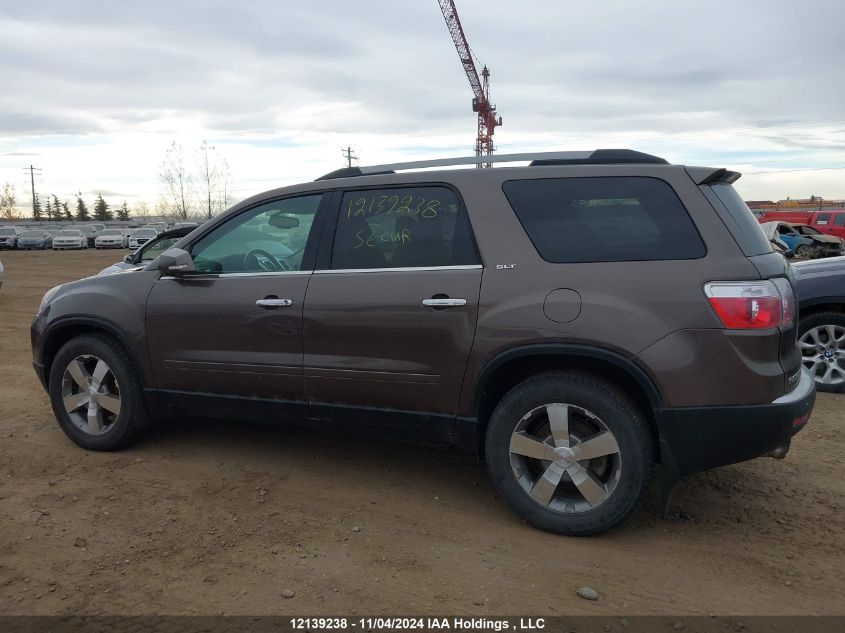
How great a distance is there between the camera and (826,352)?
5836 millimetres

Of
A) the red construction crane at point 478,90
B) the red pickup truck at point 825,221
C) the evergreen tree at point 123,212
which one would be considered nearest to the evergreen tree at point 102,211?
the evergreen tree at point 123,212

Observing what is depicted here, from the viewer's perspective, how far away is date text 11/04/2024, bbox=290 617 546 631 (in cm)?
260

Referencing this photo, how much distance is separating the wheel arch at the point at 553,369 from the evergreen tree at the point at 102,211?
107 metres

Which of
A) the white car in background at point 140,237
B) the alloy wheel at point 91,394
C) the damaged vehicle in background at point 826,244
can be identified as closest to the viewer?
the alloy wheel at point 91,394

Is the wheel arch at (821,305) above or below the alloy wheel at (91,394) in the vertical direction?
above

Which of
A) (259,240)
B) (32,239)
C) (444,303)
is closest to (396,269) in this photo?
(444,303)

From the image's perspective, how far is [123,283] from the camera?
4352mm

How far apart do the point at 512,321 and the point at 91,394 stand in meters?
2.94

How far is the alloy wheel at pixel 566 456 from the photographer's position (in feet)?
10.5

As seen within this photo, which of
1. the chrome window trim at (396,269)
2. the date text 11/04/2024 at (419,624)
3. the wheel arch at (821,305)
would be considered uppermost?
the chrome window trim at (396,269)

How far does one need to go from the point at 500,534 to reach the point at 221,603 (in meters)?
1.37

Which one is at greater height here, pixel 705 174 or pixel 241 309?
pixel 705 174

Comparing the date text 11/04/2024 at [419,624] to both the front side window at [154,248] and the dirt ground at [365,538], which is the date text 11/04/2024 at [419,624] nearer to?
the dirt ground at [365,538]

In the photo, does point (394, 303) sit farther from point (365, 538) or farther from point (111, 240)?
point (111, 240)
